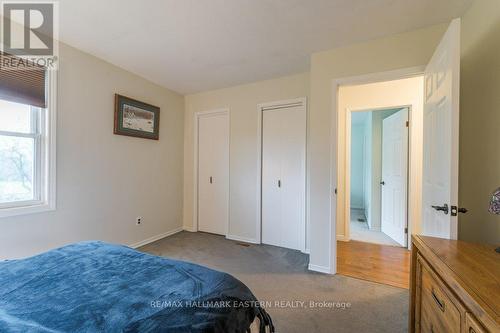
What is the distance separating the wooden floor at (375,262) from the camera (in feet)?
7.47

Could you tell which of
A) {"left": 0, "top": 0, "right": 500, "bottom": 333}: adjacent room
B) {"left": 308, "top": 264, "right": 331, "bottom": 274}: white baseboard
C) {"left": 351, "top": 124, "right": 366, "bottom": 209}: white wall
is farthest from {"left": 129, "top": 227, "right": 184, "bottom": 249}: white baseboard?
{"left": 351, "top": 124, "right": 366, "bottom": 209}: white wall

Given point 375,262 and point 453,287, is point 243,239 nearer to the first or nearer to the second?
point 375,262

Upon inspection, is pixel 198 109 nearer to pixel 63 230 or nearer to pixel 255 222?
pixel 255 222

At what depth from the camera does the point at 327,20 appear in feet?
6.30

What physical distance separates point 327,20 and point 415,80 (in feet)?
6.49

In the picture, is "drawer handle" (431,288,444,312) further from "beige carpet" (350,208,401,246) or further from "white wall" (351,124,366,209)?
"white wall" (351,124,366,209)

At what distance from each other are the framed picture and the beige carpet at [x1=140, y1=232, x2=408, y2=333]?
1636 mm

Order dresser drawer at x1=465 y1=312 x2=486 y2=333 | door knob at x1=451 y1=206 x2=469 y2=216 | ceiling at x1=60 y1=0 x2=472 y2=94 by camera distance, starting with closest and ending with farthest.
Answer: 1. dresser drawer at x1=465 y1=312 x2=486 y2=333
2. door knob at x1=451 y1=206 x2=469 y2=216
3. ceiling at x1=60 y1=0 x2=472 y2=94

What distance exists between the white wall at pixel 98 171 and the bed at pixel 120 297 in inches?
48.1

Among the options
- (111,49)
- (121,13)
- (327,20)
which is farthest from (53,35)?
(327,20)

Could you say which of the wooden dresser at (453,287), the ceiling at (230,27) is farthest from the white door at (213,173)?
the wooden dresser at (453,287)

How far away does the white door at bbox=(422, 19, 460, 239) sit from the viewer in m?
1.31

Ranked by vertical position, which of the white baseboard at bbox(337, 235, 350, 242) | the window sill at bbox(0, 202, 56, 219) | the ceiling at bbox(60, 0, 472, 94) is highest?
the ceiling at bbox(60, 0, 472, 94)

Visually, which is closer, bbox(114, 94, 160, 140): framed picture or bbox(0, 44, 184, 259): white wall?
bbox(0, 44, 184, 259): white wall
